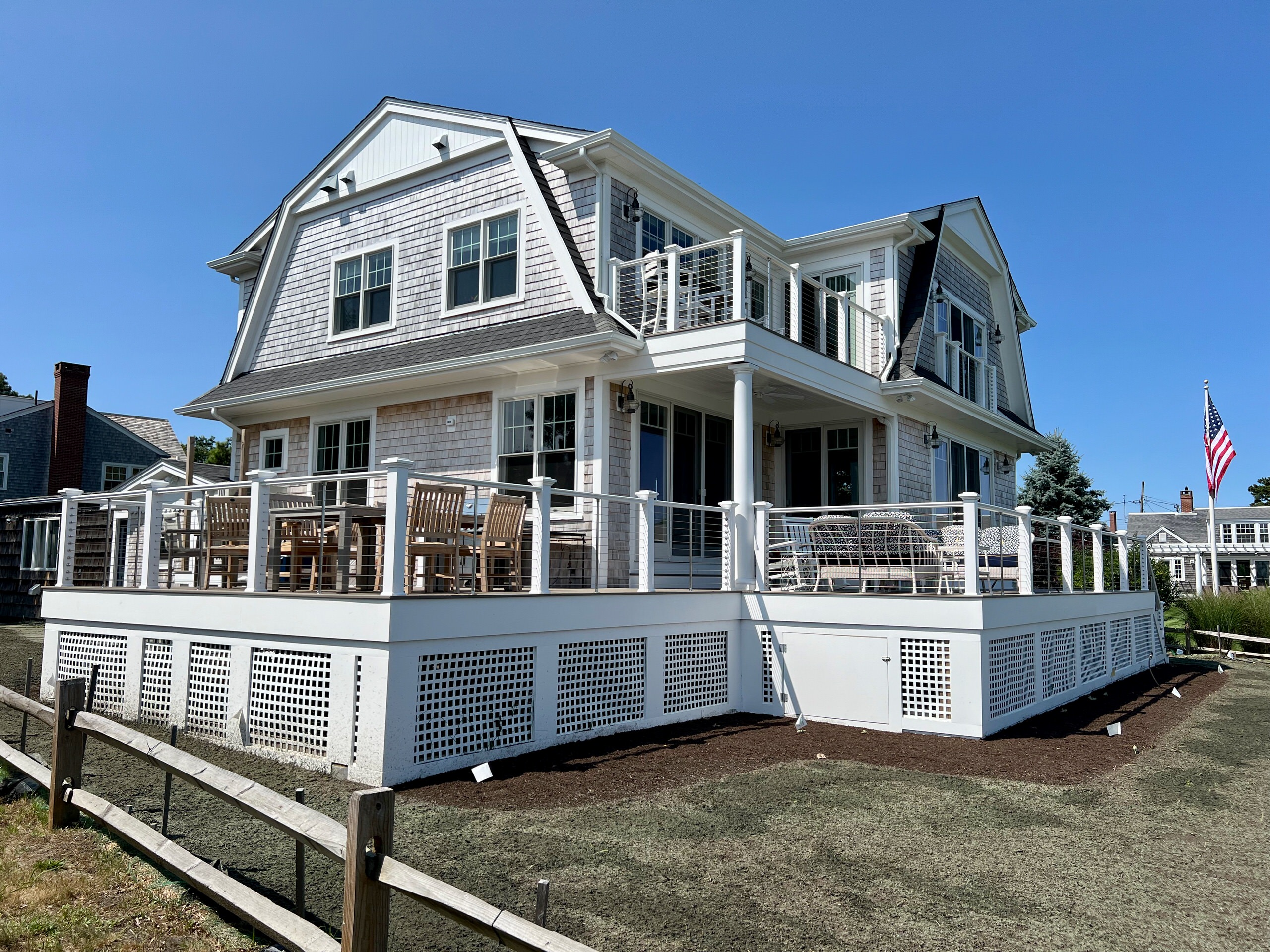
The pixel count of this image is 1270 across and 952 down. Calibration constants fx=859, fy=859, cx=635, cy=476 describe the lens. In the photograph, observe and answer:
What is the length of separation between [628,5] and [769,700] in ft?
36.8

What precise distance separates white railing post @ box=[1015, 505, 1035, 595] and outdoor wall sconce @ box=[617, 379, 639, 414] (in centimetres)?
502

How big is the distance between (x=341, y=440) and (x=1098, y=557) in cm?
1249

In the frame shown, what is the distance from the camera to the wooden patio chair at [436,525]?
7.78 metres

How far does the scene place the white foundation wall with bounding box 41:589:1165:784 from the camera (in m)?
7.16

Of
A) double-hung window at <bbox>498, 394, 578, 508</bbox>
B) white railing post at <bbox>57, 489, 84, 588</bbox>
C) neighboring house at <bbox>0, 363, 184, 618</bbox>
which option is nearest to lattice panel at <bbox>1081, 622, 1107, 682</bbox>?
double-hung window at <bbox>498, 394, 578, 508</bbox>

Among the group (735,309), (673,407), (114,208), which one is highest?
(114,208)

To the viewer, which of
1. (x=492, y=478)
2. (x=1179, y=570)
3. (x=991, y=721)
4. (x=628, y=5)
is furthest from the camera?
(x=1179, y=570)

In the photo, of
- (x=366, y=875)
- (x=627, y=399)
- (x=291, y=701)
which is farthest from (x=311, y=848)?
(x=627, y=399)

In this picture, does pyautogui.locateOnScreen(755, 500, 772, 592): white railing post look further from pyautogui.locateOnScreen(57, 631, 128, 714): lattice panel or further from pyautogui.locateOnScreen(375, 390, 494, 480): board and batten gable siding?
pyautogui.locateOnScreen(57, 631, 128, 714): lattice panel

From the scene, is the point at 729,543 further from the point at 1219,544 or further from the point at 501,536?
the point at 1219,544

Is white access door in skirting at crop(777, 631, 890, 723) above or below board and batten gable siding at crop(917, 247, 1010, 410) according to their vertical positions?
below

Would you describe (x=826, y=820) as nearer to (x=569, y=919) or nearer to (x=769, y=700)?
(x=569, y=919)

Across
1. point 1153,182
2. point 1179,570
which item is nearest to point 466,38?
point 1153,182

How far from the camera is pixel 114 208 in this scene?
22.0 metres
